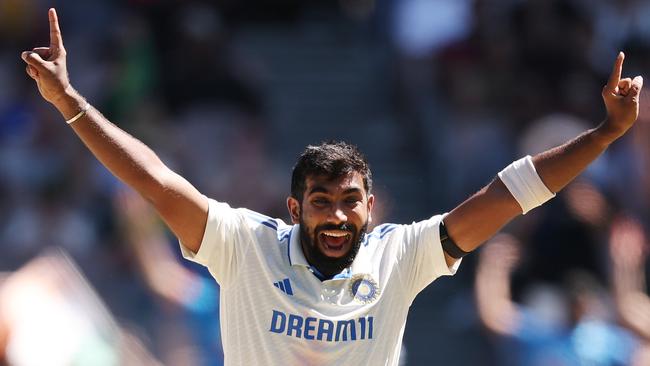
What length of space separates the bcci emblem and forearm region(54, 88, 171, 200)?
3.00 ft

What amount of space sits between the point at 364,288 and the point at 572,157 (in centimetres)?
101

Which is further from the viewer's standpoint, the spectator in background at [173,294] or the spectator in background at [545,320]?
the spectator in background at [545,320]

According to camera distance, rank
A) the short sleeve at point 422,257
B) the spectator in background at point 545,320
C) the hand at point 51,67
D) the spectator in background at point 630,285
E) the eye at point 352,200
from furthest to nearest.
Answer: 1. the spectator in background at point 545,320
2. the spectator in background at point 630,285
3. the short sleeve at point 422,257
4. the eye at point 352,200
5. the hand at point 51,67

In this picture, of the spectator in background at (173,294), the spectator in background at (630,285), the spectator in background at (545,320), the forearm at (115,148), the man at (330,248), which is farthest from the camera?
the spectator in background at (545,320)

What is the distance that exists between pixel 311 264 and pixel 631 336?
14.2ft

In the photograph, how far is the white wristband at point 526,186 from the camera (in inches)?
205

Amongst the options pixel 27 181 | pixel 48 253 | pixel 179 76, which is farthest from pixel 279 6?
pixel 48 253

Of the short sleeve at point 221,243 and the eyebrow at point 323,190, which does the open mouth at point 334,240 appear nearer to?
the eyebrow at point 323,190

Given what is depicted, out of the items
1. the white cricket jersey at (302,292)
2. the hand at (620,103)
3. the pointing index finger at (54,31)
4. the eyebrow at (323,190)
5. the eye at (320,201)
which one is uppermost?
the pointing index finger at (54,31)

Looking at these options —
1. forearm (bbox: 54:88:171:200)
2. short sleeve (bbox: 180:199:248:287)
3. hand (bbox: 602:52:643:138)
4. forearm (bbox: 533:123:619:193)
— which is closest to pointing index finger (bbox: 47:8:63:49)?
forearm (bbox: 54:88:171:200)

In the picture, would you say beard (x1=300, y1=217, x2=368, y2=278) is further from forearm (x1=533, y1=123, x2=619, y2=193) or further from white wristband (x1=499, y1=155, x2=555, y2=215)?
forearm (x1=533, y1=123, x2=619, y2=193)

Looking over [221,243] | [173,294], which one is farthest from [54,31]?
A: [173,294]

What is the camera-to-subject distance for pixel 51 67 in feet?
15.9

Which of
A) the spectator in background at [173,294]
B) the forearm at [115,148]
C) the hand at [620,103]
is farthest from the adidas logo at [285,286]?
the spectator in background at [173,294]
